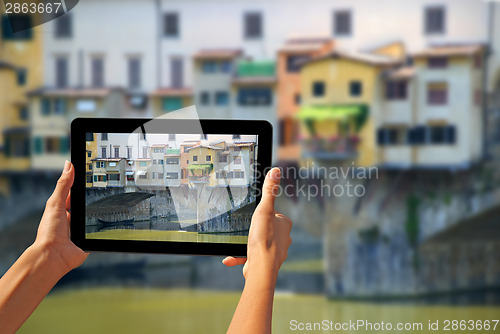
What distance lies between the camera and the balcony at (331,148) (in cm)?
512

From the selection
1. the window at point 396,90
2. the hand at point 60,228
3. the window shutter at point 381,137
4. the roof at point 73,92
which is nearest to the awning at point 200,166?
the hand at point 60,228

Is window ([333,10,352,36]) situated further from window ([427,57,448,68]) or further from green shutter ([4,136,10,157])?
green shutter ([4,136,10,157])

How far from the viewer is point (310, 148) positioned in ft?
17.1

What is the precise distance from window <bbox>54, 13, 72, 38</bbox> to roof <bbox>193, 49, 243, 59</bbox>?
1.20 metres

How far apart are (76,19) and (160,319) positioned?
113 inches

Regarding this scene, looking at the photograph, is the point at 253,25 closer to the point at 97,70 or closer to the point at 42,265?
the point at 97,70

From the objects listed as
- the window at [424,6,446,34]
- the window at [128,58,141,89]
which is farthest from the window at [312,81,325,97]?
the window at [128,58,141,89]

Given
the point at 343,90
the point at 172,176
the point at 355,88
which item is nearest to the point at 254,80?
the point at 343,90

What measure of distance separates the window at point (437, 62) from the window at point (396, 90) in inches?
10.1

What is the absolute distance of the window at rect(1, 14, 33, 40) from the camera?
18.0 ft

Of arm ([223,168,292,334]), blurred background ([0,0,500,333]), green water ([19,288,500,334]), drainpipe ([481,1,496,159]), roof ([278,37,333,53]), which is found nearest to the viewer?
arm ([223,168,292,334])

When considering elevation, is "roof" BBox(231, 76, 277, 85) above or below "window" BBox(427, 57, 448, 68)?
below

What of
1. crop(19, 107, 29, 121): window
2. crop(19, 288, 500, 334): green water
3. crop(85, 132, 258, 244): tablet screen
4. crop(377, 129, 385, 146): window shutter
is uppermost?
crop(19, 107, 29, 121): window

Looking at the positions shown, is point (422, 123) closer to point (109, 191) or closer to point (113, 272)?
point (113, 272)
